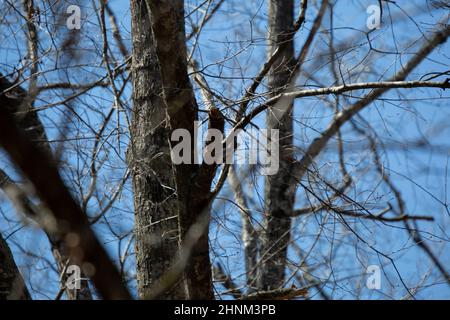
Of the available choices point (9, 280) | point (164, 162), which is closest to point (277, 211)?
point (164, 162)

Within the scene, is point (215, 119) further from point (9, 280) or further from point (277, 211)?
point (277, 211)

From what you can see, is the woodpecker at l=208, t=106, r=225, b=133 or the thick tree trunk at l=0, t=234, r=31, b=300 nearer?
the woodpecker at l=208, t=106, r=225, b=133

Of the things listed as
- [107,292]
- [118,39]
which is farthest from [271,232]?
[107,292]

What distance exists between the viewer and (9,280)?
3.57 metres

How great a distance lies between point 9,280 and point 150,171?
2.93ft

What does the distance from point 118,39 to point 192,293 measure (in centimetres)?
219

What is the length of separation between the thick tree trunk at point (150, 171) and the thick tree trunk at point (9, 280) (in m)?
0.59

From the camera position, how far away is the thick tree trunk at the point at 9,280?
3471 millimetres

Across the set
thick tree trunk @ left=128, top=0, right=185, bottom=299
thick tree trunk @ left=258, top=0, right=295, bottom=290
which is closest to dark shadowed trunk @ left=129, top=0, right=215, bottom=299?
thick tree trunk @ left=128, top=0, right=185, bottom=299

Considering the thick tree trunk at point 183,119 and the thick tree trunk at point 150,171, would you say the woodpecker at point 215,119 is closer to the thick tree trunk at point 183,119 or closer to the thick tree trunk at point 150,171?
the thick tree trunk at point 183,119

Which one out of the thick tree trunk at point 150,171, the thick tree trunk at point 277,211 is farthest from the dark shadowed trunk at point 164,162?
the thick tree trunk at point 277,211

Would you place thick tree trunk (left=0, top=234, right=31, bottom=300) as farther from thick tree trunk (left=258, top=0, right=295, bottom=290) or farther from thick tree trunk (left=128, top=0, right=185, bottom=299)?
thick tree trunk (left=258, top=0, right=295, bottom=290)

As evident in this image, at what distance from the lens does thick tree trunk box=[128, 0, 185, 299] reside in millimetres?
3666

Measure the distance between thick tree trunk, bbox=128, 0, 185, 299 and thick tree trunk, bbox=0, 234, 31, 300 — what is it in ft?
1.95
